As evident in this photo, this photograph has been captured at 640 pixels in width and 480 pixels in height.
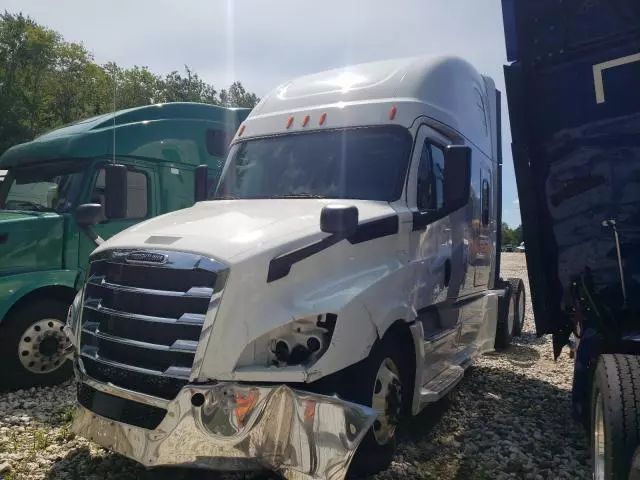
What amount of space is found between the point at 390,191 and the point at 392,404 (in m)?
1.61

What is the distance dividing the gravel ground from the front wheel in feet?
0.52

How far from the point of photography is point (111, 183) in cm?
626

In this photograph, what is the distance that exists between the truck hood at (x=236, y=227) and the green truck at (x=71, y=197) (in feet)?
4.67

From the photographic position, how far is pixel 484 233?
6949mm

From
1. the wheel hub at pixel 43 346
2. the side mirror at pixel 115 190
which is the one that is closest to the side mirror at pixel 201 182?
the side mirror at pixel 115 190

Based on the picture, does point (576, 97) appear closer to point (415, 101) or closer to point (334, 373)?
point (415, 101)

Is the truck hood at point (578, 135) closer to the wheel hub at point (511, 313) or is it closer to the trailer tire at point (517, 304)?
the wheel hub at point (511, 313)

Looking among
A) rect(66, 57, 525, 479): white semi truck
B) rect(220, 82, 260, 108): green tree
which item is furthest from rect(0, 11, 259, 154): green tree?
rect(66, 57, 525, 479): white semi truck

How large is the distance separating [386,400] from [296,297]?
111cm

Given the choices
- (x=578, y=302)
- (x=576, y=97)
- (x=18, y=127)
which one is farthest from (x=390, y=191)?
(x=18, y=127)

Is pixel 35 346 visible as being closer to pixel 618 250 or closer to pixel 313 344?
pixel 313 344

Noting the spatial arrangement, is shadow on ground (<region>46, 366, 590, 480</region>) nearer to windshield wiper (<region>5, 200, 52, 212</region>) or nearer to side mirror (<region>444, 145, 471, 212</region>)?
side mirror (<region>444, 145, 471, 212</region>)

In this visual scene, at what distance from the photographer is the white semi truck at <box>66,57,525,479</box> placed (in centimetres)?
302

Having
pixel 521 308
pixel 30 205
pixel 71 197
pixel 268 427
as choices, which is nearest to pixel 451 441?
pixel 268 427
